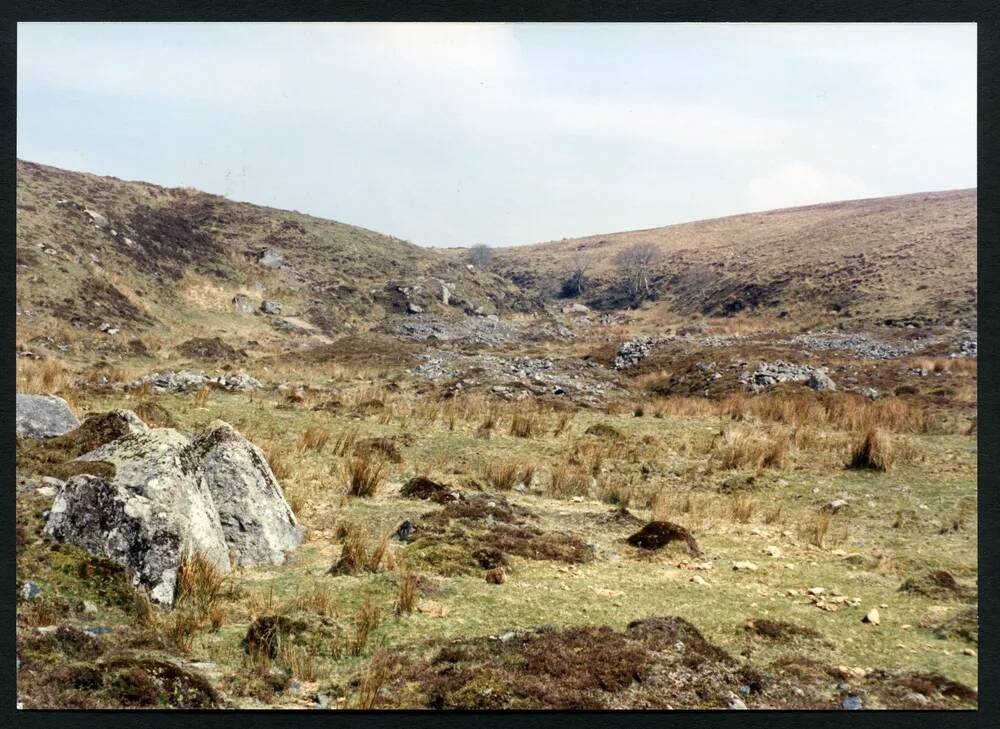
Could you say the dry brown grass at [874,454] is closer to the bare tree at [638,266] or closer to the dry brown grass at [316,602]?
the dry brown grass at [316,602]

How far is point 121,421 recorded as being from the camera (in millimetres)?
10203

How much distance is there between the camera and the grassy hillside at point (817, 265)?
5012 centimetres

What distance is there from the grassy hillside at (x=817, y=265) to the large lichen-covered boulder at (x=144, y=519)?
44497mm

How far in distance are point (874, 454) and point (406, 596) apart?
10.8 m

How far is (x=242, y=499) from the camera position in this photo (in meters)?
8.38

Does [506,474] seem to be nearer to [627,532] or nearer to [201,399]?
[627,532]

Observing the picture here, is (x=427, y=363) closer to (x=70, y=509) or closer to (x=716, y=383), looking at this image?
(x=716, y=383)

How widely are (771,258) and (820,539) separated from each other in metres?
74.0

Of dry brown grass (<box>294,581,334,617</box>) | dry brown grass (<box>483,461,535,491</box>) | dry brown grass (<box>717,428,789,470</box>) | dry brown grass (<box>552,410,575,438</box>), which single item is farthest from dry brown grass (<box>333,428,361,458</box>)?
dry brown grass (<box>717,428,789,470</box>)

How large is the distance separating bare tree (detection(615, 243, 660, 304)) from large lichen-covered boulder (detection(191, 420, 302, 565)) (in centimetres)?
7667

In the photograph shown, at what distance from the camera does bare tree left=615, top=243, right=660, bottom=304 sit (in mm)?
85312

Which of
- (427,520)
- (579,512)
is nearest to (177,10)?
(427,520)

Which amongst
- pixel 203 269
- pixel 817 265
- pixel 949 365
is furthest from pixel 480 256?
pixel 949 365

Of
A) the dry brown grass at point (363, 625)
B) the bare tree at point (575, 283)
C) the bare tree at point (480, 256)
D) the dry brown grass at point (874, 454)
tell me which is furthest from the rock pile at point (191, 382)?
the bare tree at point (480, 256)
